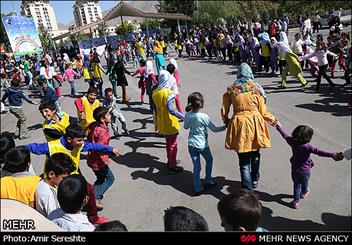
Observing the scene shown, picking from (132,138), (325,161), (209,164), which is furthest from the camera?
(132,138)

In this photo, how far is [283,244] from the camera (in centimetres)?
121

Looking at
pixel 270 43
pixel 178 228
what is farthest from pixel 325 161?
pixel 270 43

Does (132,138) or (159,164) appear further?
(132,138)

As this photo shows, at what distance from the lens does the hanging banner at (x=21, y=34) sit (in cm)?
2348

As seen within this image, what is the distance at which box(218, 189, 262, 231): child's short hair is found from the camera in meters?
1.88

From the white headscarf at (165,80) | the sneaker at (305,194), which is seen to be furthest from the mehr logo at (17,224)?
the white headscarf at (165,80)

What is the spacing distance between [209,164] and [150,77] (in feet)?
15.2

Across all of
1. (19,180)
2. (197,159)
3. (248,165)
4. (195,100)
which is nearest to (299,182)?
(248,165)

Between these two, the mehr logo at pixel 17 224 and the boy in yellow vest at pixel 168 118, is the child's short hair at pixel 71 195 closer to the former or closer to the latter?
the mehr logo at pixel 17 224

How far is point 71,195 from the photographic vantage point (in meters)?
2.21

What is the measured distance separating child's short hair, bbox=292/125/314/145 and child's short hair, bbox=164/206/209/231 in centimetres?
181

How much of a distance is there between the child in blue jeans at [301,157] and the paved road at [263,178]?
10 cm

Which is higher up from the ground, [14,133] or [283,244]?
[283,244]

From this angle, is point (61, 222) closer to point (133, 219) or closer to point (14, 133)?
point (133, 219)
